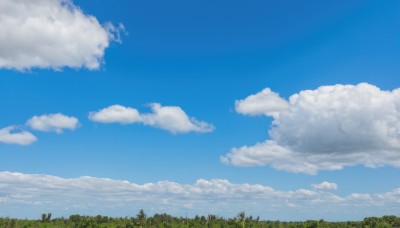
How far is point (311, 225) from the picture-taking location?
3418 inches

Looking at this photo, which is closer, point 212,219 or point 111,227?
point 111,227

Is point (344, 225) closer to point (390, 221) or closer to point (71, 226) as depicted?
point (390, 221)

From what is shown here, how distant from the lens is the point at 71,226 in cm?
7775

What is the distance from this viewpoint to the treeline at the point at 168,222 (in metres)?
77.4

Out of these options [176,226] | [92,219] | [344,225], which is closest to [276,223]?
[344,225]

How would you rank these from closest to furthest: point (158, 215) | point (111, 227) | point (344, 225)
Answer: point (111, 227) → point (158, 215) → point (344, 225)

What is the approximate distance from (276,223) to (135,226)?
104 ft

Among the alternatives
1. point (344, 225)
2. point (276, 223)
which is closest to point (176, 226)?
point (276, 223)

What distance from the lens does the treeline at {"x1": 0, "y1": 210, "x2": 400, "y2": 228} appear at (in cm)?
7744

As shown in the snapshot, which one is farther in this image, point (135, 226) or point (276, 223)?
point (276, 223)

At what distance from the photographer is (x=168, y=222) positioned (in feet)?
291

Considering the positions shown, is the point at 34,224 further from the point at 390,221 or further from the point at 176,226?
the point at 390,221

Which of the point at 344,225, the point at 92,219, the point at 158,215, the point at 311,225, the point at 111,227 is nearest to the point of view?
the point at 111,227

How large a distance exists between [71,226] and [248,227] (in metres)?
32.0
